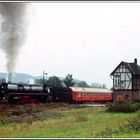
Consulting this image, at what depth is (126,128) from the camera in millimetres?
18875

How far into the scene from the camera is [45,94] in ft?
128

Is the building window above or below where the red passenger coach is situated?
above

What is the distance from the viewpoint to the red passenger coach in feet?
144

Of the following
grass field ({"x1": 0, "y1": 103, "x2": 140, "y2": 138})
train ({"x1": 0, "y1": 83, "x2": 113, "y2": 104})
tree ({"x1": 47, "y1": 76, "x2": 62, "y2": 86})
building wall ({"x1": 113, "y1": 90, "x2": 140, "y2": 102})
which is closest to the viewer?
grass field ({"x1": 0, "y1": 103, "x2": 140, "y2": 138})

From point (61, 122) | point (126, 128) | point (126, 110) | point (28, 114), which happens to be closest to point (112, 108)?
point (126, 110)

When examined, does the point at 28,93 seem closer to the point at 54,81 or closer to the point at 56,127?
the point at 56,127

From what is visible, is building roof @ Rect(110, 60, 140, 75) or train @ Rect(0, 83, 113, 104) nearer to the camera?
train @ Rect(0, 83, 113, 104)

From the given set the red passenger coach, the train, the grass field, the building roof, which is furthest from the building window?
the grass field

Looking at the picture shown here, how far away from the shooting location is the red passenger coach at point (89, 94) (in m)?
43.8

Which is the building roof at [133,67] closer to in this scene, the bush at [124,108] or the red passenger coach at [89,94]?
the red passenger coach at [89,94]

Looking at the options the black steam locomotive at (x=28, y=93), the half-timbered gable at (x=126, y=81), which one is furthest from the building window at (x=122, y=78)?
the black steam locomotive at (x=28, y=93)

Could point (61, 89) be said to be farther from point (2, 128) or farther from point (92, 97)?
point (2, 128)

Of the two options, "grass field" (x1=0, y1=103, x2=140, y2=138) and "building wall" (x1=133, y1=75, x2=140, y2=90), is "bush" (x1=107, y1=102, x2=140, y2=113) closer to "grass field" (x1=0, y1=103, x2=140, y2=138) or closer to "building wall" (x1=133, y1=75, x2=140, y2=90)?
"grass field" (x1=0, y1=103, x2=140, y2=138)

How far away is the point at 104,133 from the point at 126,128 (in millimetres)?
1974
